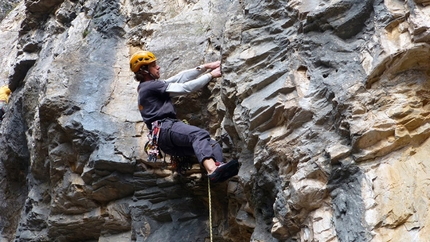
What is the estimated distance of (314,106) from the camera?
5.16 metres

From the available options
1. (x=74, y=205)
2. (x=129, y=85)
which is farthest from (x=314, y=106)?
(x=74, y=205)

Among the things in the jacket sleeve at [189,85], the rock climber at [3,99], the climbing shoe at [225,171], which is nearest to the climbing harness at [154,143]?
the jacket sleeve at [189,85]

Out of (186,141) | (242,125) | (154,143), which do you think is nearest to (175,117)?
(154,143)

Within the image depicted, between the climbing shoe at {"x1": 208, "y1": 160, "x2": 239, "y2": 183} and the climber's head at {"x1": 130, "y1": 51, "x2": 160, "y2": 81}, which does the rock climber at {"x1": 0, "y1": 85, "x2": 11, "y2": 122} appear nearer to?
the climber's head at {"x1": 130, "y1": 51, "x2": 160, "y2": 81}

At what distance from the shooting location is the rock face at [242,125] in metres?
4.64

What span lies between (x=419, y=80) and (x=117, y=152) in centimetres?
417

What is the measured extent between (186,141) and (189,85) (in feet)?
2.49

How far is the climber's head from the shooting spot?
732 cm

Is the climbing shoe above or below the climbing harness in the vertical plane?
below

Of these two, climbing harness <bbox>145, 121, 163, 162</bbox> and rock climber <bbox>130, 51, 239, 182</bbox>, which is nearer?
rock climber <bbox>130, 51, 239, 182</bbox>

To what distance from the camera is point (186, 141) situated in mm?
6602

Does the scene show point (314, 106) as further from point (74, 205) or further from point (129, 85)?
point (74, 205)

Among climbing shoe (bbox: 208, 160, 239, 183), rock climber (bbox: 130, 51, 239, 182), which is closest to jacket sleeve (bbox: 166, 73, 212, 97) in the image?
rock climber (bbox: 130, 51, 239, 182)

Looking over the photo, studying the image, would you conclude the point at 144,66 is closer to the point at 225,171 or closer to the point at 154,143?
the point at 154,143
